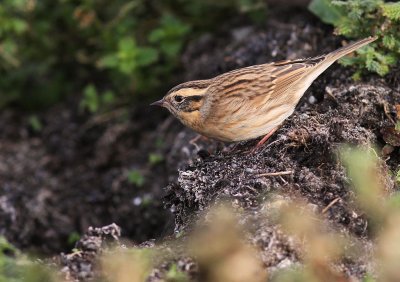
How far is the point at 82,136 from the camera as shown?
8883 millimetres

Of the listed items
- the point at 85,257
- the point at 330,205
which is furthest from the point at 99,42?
the point at 330,205

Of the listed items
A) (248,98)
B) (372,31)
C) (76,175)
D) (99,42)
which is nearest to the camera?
(248,98)

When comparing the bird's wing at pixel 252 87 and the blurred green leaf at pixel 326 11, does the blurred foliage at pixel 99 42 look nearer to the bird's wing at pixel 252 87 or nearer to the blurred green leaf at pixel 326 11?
the blurred green leaf at pixel 326 11

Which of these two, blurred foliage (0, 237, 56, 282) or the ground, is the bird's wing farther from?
blurred foliage (0, 237, 56, 282)

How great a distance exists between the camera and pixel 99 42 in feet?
29.7

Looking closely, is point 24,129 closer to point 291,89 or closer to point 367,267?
point 291,89

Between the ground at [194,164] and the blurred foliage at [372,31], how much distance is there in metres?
0.15

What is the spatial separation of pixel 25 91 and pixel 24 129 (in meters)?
0.70

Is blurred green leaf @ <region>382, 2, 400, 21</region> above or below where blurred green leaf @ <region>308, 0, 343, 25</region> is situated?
below

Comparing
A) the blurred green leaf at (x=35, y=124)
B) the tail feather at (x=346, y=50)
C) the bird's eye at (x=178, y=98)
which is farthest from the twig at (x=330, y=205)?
the blurred green leaf at (x=35, y=124)

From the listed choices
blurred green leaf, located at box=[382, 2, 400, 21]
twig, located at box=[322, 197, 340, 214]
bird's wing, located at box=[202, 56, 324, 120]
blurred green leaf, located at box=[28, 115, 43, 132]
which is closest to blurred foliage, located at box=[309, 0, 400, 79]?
blurred green leaf, located at box=[382, 2, 400, 21]

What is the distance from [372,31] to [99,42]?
154 inches

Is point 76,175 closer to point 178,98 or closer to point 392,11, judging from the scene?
point 178,98

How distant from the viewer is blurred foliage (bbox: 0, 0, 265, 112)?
8430 mm
